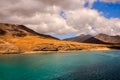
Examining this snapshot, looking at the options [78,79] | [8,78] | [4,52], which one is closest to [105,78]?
[78,79]

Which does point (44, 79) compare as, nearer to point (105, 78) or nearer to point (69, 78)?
point (69, 78)

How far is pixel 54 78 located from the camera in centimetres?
6525

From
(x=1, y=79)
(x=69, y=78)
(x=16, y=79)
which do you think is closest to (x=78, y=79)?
(x=69, y=78)

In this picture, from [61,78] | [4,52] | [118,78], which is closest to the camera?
[118,78]

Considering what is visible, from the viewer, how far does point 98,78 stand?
61.7 m

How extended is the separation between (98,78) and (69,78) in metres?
8.63

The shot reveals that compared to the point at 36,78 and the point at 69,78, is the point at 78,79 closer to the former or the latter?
the point at 69,78

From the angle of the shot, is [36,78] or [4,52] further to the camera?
[4,52]

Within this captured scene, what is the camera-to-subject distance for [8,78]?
67.9m

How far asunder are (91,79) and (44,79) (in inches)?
569

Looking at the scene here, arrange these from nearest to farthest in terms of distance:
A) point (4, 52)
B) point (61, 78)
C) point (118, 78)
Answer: point (118, 78)
point (61, 78)
point (4, 52)

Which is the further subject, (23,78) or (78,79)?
(23,78)

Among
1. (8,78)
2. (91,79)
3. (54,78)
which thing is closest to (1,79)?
(8,78)

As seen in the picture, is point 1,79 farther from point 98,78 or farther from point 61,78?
point 98,78
